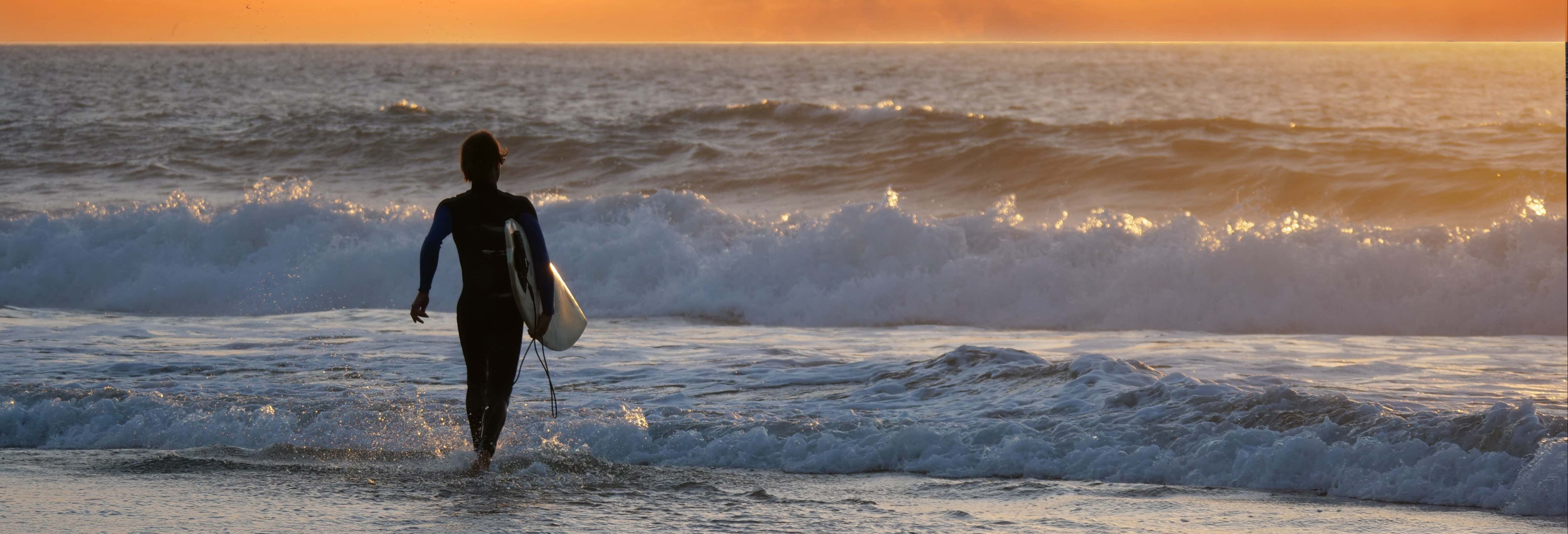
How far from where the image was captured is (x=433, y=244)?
4.93 m

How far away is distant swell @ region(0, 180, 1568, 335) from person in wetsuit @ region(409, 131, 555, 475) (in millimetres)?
6716

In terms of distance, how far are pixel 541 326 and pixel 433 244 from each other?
531 mm

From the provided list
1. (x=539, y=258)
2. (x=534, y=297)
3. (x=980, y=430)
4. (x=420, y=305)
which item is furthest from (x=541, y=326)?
(x=980, y=430)

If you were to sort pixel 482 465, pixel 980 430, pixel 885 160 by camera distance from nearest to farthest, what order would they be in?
pixel 482 465 < pixel 980 430 < pixel 885 160

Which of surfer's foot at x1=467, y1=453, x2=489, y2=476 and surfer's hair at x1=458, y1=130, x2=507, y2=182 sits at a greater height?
surfer's hair at x1=458, y1=130, x2=507, y2=182

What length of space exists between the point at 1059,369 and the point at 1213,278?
17.9 feet

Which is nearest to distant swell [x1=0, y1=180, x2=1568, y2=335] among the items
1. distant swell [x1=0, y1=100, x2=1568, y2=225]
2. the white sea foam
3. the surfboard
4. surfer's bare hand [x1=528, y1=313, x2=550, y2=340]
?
distant swell [x1=0, y1=100, x2=1568, y2=225]

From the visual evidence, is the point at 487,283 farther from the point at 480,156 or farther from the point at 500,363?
the point at 480,156

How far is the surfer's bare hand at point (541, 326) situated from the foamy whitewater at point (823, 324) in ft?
1.96

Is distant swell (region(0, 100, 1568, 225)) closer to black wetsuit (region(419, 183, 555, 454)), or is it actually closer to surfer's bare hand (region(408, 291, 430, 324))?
black wetsuit (region(419, 183, 555, 454))

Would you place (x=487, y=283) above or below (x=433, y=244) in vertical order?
below

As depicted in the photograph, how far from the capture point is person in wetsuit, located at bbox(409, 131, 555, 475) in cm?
496

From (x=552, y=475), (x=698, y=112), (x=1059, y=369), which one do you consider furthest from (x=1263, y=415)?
Result: (x=698, y=112)

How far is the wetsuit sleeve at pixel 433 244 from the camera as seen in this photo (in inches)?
193
